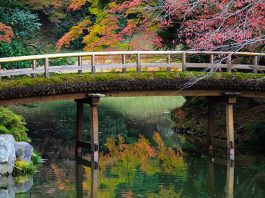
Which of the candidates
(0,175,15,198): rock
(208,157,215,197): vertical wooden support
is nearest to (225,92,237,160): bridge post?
(208,157,215,197): vertical wooden support

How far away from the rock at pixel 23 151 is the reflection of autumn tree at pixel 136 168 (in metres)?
2.02

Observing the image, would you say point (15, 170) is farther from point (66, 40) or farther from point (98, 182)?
point (66, 40)

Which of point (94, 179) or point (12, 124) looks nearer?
point (94, 179)

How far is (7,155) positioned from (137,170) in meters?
4.49

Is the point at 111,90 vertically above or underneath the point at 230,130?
above

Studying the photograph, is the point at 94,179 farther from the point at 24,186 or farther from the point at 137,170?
the point at 24,186

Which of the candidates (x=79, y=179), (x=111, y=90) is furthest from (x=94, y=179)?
(x=111, y=90)

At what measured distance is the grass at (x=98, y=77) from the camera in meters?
21.0

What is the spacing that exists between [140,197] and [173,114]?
651 inches

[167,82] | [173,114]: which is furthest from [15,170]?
[173,114]

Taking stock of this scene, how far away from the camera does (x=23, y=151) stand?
21000 millimetres

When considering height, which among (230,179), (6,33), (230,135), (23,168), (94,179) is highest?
(6,33)

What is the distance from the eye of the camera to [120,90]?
76.4 ft

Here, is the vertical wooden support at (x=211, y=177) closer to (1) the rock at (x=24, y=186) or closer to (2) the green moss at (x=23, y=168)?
(1) the rock at (x=24, y=186)
